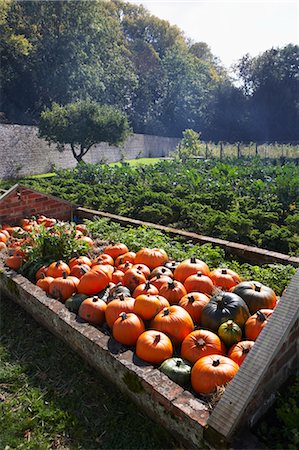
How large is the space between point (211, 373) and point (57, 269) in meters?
2.32

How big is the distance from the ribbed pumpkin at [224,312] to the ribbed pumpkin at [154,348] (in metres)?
0.41

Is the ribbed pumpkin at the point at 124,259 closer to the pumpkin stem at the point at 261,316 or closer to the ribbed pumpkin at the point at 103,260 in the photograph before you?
the ribbed pumpkin at the point at 103,260

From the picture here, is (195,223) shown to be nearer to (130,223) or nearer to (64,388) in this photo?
(130,223)

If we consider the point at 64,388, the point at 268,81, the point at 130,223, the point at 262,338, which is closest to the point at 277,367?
the point at 262,338

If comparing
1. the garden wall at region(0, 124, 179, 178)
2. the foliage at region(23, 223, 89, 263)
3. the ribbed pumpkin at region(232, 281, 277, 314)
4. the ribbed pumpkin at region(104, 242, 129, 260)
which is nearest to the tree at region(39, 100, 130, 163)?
the garden wall at region(0, 124, 179, 178)

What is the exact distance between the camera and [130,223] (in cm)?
642

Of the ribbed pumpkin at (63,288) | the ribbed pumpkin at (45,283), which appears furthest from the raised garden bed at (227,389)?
the ribbed pumpkin at (45,283)

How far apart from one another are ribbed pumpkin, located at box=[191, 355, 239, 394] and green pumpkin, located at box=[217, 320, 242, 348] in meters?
0.30

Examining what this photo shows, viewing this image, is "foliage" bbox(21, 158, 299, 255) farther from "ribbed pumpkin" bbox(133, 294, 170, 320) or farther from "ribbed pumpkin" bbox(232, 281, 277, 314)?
"ribbed pumpkin" bbox(133, 294, 170, 320)

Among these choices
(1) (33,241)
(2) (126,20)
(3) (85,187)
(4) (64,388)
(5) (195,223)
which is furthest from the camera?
(2) (126,20)

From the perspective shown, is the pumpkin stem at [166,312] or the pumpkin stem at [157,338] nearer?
the pumpkin stem at [157,338]

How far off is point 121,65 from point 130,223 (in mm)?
33455

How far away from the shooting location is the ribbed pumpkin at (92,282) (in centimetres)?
370

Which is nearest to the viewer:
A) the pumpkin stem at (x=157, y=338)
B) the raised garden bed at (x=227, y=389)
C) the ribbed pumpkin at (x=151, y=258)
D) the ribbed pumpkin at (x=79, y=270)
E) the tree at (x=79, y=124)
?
the raised garden bed at (x=227, y=389)
